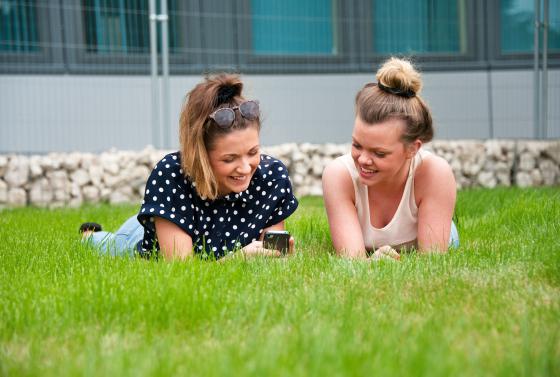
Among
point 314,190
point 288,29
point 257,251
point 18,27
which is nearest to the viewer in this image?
point 257,251

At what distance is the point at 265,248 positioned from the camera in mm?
3645

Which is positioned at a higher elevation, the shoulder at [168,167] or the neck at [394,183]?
the shoulder at [168,167]

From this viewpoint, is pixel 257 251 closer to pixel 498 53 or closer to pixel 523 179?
pixel 523 179

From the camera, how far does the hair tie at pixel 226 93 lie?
146 inches

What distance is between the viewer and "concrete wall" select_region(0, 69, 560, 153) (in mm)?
7602

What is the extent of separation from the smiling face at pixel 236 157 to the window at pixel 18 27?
487cm

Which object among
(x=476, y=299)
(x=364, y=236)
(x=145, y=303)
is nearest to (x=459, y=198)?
(x=364, y=236)

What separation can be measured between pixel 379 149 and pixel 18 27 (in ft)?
17.8

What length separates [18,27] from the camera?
307 inches

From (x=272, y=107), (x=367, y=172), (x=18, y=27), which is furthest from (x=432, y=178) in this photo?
(x=18, y=27)

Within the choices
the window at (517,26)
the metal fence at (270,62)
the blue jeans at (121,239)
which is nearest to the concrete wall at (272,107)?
the metal fence at (270,62)

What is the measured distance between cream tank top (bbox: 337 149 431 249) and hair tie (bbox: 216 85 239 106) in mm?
648

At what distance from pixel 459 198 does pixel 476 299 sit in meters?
3.82

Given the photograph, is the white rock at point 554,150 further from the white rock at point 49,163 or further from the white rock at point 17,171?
the white rock at point 17,171
